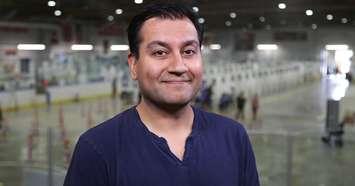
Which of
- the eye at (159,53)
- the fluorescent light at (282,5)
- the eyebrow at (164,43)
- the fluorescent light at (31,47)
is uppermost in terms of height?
the fluorescent light at (282,5)

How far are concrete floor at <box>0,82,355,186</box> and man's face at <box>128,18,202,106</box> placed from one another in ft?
15.4

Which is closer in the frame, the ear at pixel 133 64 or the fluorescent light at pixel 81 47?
the ear at pixel 133 64

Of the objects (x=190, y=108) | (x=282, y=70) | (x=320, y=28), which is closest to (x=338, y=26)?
(x=320, y=28)

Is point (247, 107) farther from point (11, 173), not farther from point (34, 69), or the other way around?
point (11, 173)

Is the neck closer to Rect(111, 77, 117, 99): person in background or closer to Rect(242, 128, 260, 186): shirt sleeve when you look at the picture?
Rect(242, 128, 260, 186): shirt sleeve

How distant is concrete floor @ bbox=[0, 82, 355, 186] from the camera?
6.74 meters

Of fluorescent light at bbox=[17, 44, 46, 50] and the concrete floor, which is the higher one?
fluorescent light at bbox=[17, 44, 46, 50]

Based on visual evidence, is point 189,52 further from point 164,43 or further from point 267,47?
point 267,47

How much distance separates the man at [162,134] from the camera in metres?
1.44

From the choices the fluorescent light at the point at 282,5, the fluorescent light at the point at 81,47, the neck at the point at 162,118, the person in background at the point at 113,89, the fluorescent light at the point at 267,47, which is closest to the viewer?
the neck at the point at 162,118

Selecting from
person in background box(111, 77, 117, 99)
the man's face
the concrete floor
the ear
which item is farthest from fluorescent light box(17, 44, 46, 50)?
the man's face

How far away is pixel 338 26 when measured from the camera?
28797 mm

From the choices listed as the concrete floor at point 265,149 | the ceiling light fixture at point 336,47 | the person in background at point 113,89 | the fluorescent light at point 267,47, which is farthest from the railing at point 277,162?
the fluorescent light at point 267,47

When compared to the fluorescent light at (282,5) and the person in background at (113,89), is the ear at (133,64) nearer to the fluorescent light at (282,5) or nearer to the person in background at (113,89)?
the fluorescent light at (282,5)
